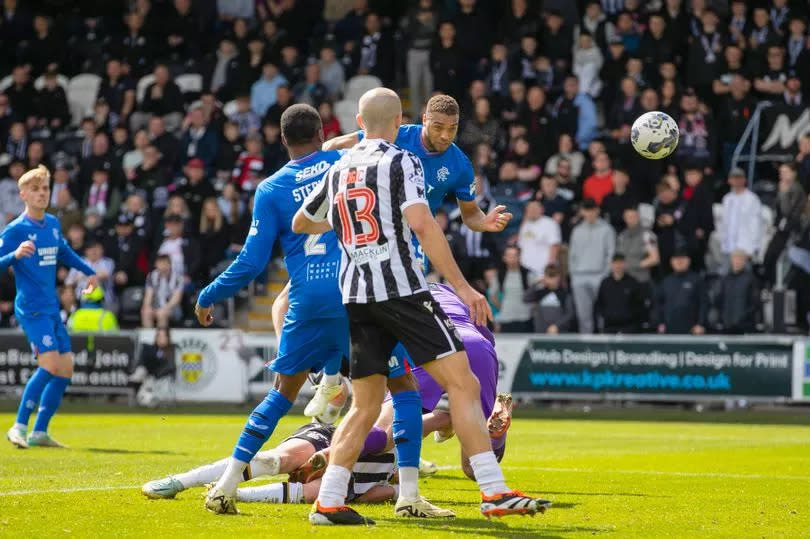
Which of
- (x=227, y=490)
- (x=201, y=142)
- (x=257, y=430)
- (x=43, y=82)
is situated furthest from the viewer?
(x=43, y=82)

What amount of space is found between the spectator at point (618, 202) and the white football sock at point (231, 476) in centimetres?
1484

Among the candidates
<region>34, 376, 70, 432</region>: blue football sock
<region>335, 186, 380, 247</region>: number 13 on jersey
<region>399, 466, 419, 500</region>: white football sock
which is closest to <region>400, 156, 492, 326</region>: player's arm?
<region>335, 186, 380, 247</region>: number 13 on jersey

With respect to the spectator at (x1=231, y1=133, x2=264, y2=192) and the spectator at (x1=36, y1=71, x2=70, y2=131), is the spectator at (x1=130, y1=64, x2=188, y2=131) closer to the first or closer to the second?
the spectator at (x1=36, y1=71, x2=70, y2=131)

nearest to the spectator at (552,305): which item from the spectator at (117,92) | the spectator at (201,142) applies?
the spectator at (201,142)

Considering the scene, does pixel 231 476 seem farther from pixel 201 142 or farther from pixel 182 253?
pixel 201 142

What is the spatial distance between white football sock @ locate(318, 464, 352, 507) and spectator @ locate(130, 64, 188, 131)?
67.9ft

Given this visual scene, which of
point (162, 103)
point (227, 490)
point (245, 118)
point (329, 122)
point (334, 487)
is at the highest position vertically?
point (162, 103)

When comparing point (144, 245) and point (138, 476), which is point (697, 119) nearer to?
point (144, 245)

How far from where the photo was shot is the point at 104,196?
86.6 ft

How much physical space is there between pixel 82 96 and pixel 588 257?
13071mm

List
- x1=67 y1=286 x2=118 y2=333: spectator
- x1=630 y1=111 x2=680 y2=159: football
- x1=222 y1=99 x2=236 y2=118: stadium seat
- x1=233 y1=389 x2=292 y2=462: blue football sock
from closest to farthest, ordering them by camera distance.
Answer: x1=233 y1=389 x2=292 y2=462: blue football sock < x1=630 y1=111 x2=680 y2=159: football < x1=67 y1=286 x2=118 y2=333: spectator < x1=222 y1=99 x2=236 y2=118: stadium seat

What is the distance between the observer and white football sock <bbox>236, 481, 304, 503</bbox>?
28.5 feet

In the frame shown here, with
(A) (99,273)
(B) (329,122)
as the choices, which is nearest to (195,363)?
(A) (99,273)

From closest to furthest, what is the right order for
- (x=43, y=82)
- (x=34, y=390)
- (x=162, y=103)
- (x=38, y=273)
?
(x=38, y=273) → (x=34, y=390) → (x=162, y=103) → (x=43, y=82)
